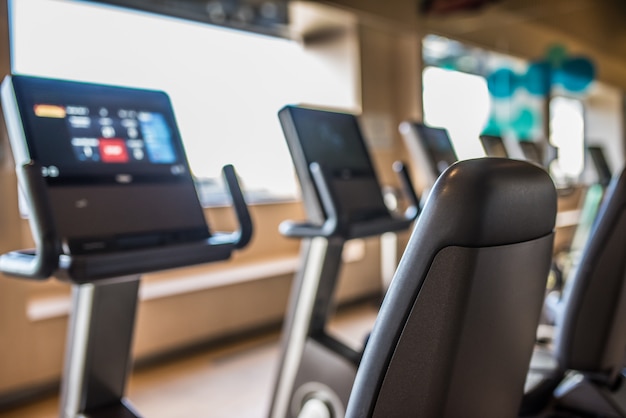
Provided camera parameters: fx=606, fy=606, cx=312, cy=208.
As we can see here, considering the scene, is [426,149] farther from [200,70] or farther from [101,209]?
[200,70]

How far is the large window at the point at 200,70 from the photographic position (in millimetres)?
→ 3750

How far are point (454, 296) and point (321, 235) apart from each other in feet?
4.26

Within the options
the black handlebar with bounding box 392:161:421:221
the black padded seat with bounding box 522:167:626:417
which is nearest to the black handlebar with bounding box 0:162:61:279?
the black padded seat with bounding box 522:167:626:417

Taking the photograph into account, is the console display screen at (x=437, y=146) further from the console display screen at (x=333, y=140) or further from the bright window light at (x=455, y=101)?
the bright window light at (x=455, y=101)

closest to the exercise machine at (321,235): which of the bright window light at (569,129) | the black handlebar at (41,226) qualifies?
the black handlebar at (41,226)

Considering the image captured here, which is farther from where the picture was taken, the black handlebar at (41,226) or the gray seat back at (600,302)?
the gray seat back at (600,302)

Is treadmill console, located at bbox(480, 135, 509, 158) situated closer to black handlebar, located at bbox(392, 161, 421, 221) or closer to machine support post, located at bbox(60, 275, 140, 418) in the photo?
black handlebar, located at bbox(392, 161, 421, 221)

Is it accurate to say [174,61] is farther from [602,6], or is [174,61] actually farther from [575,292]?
[602,6]

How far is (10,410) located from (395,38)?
175 inches

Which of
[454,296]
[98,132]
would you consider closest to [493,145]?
[98,132]

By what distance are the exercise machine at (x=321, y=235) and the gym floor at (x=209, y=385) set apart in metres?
0.38

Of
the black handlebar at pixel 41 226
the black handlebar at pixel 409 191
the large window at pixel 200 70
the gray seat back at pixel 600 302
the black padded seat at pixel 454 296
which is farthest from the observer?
the large window at pixel 200 70

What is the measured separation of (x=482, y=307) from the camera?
0.83 metres

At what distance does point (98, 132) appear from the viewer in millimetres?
1638
